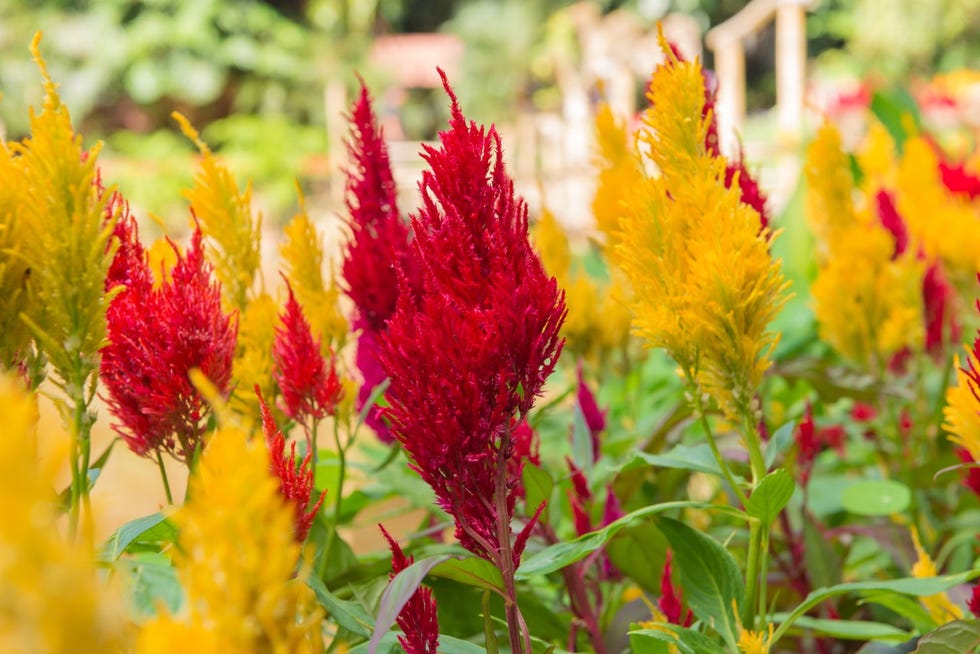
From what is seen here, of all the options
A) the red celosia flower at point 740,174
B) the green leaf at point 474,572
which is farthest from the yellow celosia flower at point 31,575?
the red celosia flower at point 740,174

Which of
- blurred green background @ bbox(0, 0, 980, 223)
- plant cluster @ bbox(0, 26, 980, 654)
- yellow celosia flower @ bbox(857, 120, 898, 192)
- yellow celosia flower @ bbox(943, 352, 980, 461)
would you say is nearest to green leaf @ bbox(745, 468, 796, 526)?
plant cluster @ bbox(0, 26, 980, 654)

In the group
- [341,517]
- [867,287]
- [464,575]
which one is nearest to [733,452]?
[867,287]

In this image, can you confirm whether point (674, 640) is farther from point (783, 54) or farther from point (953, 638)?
point (783, 54)

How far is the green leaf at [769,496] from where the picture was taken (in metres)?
0.74

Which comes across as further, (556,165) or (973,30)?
(973,30)

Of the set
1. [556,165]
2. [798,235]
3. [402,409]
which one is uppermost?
[556,165]

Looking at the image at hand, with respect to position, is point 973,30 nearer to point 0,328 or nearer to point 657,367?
point 657,367

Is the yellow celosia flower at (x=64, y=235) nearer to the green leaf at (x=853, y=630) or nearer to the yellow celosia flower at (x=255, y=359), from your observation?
the yellow celosia flower at (x=255, y=359)

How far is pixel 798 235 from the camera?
7.65 feet

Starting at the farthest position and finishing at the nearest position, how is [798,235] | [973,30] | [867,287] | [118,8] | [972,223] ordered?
[973,30]
[118,8]
[798,235]
[972,223]
[867,287]

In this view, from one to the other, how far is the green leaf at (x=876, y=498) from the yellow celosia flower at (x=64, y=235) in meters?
0.91

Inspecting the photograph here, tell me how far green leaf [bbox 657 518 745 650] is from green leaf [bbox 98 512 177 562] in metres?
0.38

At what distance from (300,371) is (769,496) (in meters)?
0.38

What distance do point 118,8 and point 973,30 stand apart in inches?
596
